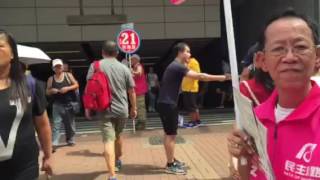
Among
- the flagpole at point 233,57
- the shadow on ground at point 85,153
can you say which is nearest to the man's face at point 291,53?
the flagpole at point 233,57

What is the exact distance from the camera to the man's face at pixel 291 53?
5.48 ft

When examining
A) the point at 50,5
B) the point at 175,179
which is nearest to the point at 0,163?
the point at 175,179

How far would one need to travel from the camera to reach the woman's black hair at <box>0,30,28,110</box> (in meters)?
3.26

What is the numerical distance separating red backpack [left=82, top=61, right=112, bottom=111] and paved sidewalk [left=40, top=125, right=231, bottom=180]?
104 cm

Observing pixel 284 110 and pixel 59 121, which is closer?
pixel 284 110

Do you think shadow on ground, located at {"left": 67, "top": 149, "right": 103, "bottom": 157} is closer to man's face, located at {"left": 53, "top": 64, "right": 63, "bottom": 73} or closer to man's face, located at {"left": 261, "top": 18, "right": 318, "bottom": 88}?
man's face, located at {"left": 53, "top": 64, "right": 63, "bottom": 73}

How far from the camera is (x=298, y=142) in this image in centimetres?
167

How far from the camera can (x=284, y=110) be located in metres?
1.79

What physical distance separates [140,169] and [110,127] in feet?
3.61

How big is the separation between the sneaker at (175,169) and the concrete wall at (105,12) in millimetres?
12016

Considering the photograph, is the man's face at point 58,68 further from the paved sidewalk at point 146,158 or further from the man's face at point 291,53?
the man's face at point 291,53

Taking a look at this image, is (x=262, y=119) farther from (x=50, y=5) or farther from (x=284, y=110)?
(x=50, y=5)

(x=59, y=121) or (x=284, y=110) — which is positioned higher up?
(x=284, y=110)

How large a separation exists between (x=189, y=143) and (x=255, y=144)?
7.71 m
